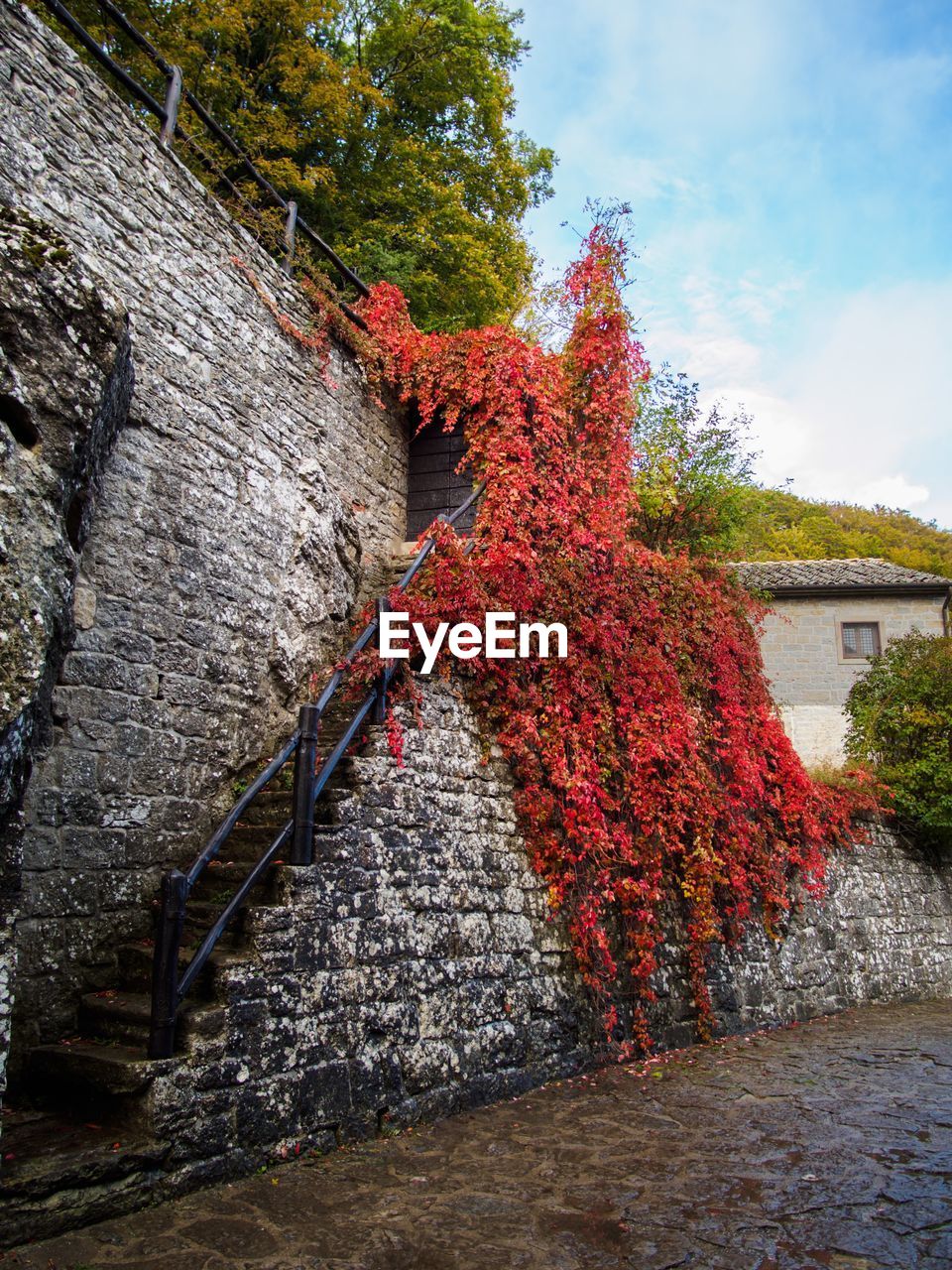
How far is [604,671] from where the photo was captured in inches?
267

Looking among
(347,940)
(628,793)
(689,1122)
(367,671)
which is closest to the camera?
(347,940)

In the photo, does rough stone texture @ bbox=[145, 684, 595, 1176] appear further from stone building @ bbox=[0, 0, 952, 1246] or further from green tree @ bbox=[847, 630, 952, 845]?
green tree @ bbox=[847, 630, 952, 845]

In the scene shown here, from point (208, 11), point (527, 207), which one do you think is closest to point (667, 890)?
point (208, 11)

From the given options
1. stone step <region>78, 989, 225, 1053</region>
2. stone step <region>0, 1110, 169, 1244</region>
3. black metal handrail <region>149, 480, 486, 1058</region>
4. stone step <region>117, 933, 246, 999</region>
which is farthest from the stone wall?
stone step <region>0, 1110, 169, 1244</region>

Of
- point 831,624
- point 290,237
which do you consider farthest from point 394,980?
point 831,624

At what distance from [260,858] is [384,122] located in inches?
531

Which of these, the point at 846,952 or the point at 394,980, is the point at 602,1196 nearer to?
the point at 394,980

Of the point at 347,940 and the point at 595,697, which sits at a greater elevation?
the point at 595,697

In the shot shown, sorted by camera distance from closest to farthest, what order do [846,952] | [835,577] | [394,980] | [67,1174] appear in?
[67,1174], [394,980], [846,952], [835,577]

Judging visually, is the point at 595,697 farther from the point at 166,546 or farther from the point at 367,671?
the point at 166,546

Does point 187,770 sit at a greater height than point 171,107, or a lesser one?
lesser

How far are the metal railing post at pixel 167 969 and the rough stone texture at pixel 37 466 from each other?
0.68 meters

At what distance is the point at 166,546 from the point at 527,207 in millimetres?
13243

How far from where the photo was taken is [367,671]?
523cm
